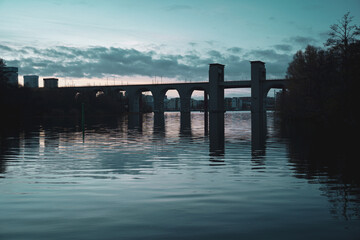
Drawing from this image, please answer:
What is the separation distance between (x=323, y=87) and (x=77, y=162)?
1315 inches

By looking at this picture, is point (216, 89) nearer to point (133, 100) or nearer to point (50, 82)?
point (133, 100)

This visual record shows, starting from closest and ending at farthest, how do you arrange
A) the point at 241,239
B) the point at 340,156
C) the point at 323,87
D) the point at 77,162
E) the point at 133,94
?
the point at 241,239 → the point at 77,162 → the point at 340,156 → the point at 323,87 → the point at 133,94

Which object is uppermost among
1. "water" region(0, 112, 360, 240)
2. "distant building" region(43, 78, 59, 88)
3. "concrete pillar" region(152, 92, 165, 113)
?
"distant building" region(43, 78, 59, 88)

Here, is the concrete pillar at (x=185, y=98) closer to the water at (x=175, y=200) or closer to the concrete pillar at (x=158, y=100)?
the concrete pillar at (x=158, y=100)

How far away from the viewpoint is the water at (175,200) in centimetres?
670

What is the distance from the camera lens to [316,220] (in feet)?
24.0

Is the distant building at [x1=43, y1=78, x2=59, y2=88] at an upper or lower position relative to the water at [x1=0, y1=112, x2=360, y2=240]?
upper

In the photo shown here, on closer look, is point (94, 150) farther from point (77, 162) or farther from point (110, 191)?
point (110, 191)

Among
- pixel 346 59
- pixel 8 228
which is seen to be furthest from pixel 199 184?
pixel 346 59

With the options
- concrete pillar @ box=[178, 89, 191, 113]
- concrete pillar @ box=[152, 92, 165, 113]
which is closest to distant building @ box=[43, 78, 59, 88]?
concrete pillar @ box=[152, 92, 165, 113]

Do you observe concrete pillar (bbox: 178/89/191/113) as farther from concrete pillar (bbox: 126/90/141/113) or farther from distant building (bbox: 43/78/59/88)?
distant building (bbox: 43/78/59/88)

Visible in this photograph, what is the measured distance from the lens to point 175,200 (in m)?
9.06

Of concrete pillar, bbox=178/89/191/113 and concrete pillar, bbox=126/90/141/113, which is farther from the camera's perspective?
concrete pillar, bbox=126/90/141/113

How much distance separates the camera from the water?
22.0ft
